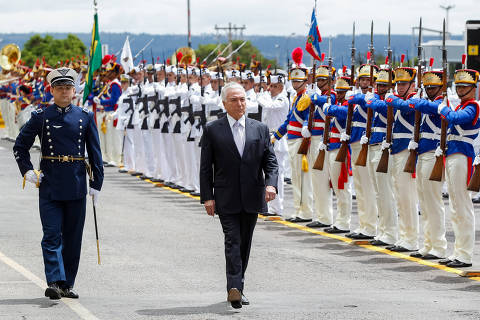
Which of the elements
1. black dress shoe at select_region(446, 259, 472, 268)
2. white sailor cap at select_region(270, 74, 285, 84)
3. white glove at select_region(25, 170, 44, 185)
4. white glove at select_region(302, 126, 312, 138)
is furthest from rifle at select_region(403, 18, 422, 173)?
white sailor cap at select_region(270, 74, 285, 84)

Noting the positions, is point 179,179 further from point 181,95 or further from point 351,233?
point 351,233

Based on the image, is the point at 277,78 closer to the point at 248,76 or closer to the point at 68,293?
the point at 248,76

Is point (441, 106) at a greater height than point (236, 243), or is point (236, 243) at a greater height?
point (441, 106)

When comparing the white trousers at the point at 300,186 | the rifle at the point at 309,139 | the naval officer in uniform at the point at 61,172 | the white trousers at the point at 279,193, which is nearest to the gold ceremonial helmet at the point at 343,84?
the rifle at the point at 309,139

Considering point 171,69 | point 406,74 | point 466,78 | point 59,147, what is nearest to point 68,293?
point 59,147

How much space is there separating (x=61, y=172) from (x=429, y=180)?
430 cm

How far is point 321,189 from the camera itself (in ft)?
53.3

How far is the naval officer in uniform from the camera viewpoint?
10.5 m

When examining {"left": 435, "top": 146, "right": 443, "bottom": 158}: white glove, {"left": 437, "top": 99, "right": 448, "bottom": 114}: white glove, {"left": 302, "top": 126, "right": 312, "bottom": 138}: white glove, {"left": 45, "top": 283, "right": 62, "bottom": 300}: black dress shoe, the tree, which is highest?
{"left": 437, "top": 99, "right": 448, "bottom": 114}: white glove

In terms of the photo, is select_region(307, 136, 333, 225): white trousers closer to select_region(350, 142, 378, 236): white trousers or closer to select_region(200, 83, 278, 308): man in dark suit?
select_region(350, 142, 378, 236): white trousers

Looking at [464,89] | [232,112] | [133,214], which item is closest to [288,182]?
[133,214]

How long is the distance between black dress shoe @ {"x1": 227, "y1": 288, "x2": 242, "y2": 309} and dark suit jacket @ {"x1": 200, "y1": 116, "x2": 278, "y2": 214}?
2.18 ft

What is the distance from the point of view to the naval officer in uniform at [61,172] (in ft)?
34.3

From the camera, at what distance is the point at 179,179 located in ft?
73.6
